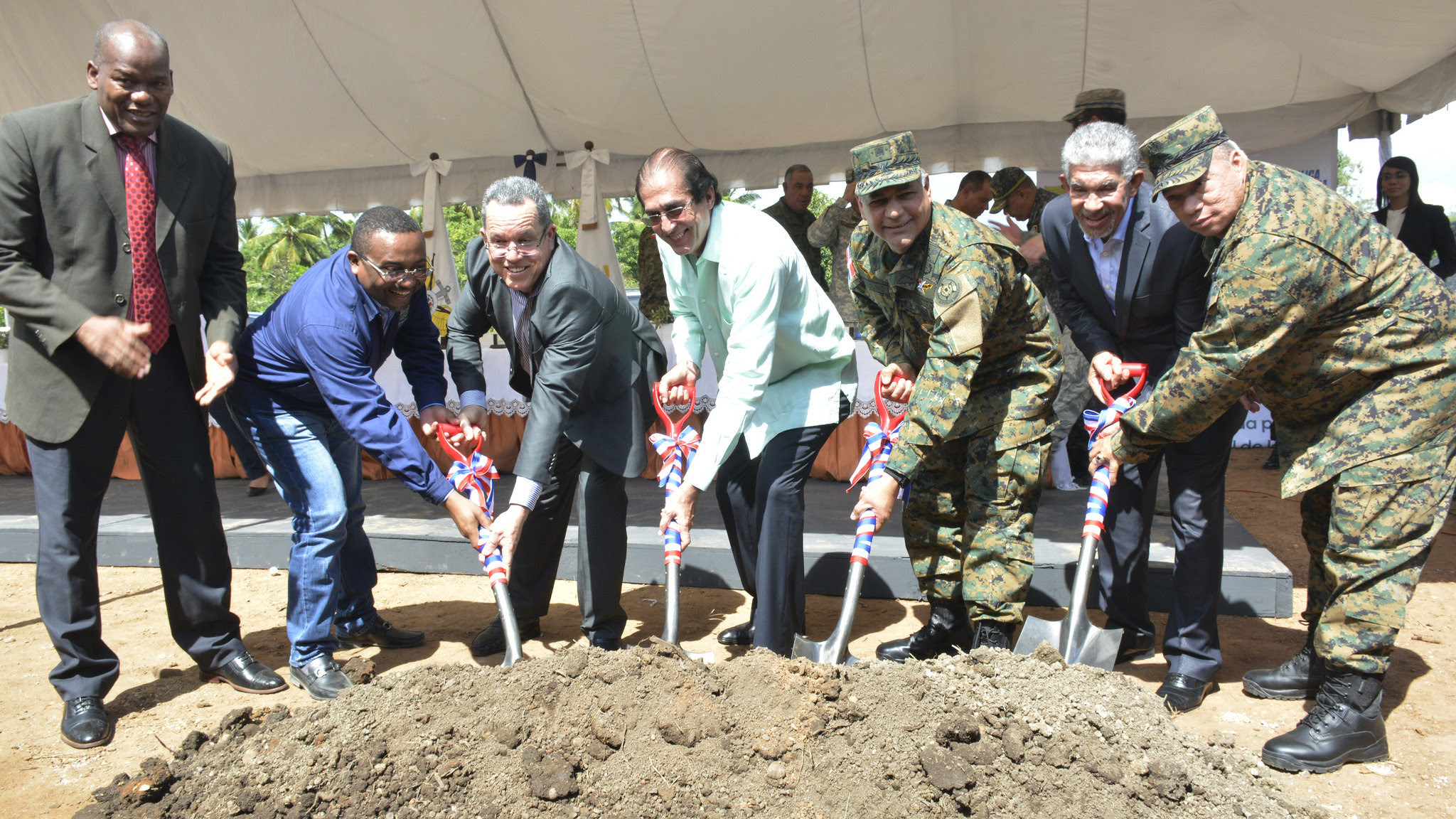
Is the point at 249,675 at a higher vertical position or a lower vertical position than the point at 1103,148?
lower

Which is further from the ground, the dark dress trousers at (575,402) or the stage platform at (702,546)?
the dark dress trousers at (575,402)

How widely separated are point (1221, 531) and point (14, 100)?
823 cm

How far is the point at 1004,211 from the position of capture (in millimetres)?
5215

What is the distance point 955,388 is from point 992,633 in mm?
830

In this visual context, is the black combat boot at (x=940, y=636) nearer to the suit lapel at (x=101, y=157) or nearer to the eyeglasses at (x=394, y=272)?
the eyeglasses at (x=394, y=272)

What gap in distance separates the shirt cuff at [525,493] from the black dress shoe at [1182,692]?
6.14 ft

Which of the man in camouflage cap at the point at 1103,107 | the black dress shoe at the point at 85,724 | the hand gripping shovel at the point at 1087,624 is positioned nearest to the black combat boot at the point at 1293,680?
the hand gripping shovel at the point at 1087,624

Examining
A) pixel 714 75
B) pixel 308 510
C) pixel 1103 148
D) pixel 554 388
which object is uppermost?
pixel 714 75

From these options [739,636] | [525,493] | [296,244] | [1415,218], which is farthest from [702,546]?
[296,244]

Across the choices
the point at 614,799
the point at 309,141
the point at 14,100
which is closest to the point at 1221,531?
the point at 614,799

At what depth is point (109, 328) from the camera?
7.82 ft

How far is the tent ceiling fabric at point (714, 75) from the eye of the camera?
4.95 m

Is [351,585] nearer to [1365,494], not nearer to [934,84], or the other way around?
[1365,494]

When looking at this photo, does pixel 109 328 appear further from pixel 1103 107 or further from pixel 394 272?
pixel 1103 107
